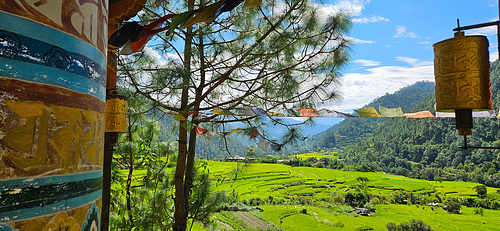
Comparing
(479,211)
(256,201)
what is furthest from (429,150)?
(256,201)

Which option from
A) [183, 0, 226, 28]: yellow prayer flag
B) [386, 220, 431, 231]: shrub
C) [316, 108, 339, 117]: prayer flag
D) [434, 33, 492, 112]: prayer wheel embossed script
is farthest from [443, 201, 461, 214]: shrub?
[183, 0, 226, 28]: yellow prayer flag

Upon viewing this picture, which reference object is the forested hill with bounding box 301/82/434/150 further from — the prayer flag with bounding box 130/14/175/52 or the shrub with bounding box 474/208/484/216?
the prayer flag with bounding box 130/14/175/52

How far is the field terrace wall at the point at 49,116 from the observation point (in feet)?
1.06

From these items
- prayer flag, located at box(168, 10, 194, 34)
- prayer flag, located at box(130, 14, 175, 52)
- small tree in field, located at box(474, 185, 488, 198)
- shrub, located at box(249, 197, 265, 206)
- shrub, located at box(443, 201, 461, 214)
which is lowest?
shrub, located at box(443, 201, 461, 214)

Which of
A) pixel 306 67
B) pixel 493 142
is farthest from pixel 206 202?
pixel 493 142

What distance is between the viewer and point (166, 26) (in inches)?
42.9

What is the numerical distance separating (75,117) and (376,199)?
29.3ft

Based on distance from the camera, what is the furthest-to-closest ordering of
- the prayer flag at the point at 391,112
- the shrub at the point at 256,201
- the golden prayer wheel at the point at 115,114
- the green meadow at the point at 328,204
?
the shrub at the point at 256,201
the green meadow at the point at 328,204
the prayer flag at the point at 391,112
the golden prayer wheel at the point at 115,114

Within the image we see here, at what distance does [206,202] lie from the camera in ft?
10.9

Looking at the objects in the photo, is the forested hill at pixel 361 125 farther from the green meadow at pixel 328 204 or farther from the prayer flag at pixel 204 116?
the prayer flag at pixel 204 116

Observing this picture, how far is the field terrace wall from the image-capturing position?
322 millimetres

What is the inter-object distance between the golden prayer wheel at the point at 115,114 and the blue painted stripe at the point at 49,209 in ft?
3.16

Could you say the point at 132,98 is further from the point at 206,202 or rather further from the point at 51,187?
the point at 51,187

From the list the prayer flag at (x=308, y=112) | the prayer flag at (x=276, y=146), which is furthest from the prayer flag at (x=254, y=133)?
the prayer flag at (x=308, y=112)
